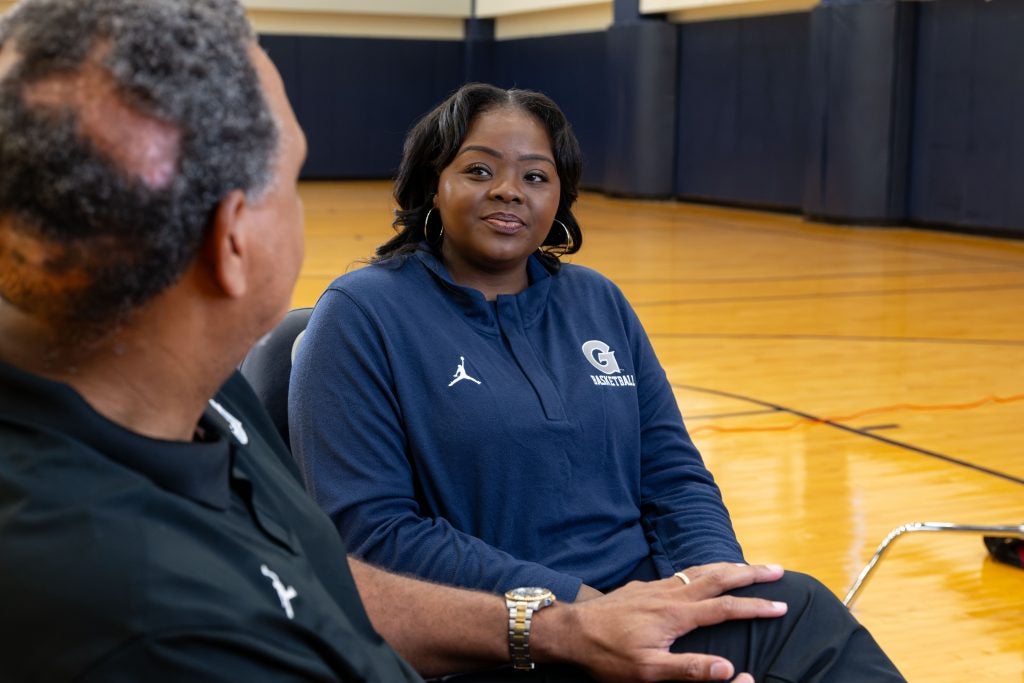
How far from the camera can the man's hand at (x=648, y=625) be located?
1.57 metres

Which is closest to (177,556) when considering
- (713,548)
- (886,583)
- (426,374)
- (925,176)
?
(426,374)

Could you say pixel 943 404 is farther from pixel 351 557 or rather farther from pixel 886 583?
pixel 351 557

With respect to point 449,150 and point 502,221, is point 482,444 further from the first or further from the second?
point 449,150

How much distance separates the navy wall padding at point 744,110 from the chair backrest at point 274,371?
11.0m

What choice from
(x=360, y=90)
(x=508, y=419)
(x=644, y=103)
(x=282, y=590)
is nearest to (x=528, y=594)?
(x=508, y=419)

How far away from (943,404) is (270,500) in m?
4.44

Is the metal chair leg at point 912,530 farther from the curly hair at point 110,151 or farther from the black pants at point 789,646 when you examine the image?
the curly hair at point 110,151

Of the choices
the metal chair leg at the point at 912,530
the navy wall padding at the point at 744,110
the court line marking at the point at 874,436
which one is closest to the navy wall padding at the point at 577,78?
the navy wall padding at the point at 744,110

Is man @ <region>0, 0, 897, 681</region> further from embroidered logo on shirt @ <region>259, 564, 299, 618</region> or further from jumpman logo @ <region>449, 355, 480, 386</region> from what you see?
jumpman logo @ <region>449, 355, 480, 386</region>

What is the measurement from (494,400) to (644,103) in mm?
12903

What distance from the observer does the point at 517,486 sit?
5.94 feet

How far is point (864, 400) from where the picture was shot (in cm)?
515

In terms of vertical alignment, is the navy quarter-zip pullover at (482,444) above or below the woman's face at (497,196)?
below

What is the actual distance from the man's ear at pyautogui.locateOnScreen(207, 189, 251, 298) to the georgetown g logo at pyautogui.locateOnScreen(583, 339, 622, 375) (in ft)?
3.66
